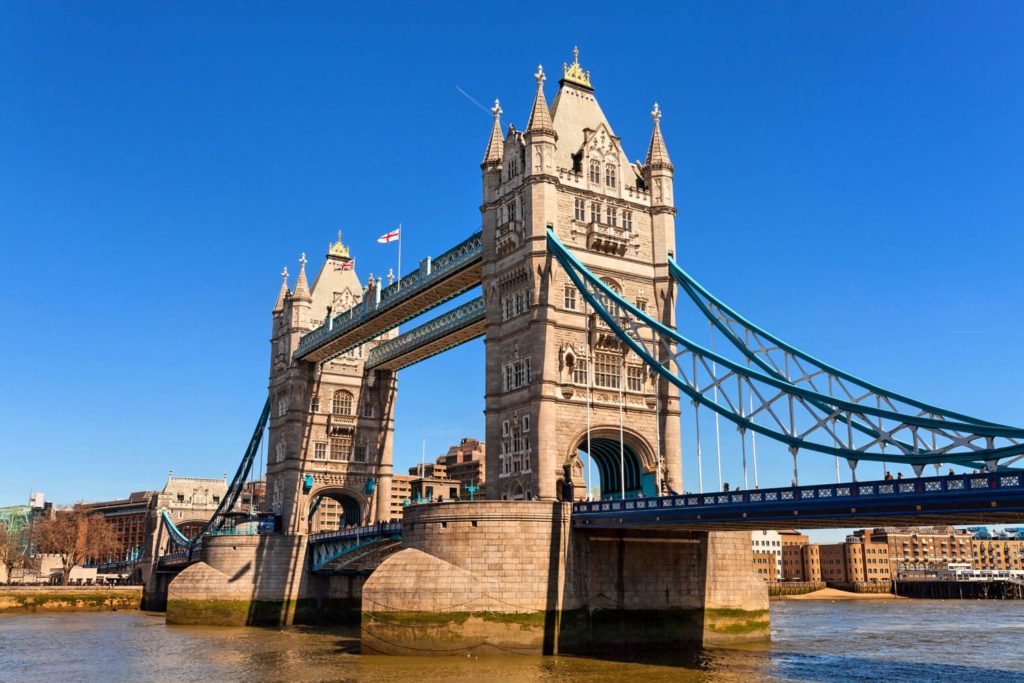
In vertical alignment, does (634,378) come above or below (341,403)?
below

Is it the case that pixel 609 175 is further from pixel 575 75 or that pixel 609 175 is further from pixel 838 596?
pixel 838 596

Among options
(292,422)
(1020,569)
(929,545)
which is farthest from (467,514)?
(1020,569)

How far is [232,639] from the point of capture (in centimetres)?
5341

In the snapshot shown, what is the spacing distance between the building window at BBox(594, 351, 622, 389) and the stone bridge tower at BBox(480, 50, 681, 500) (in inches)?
2.4

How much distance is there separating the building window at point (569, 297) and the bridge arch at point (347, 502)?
107ft

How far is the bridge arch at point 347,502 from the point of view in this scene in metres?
75.8

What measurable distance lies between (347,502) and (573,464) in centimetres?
3705

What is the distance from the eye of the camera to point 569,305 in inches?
1981

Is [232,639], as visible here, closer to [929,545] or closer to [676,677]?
[676,677]

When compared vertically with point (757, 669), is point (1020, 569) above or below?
above

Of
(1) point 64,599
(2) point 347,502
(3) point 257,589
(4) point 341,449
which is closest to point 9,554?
(1) point 64,599

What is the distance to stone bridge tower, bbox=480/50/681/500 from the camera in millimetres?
48625

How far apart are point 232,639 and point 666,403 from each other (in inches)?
1029

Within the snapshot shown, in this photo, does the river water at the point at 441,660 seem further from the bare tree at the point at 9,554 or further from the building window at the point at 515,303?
the bare tree at the point at 9,554
